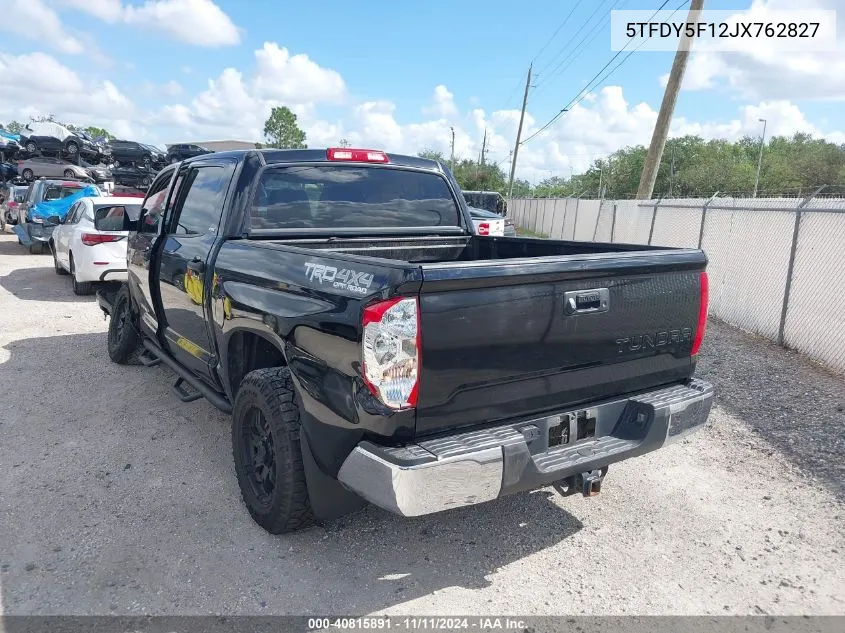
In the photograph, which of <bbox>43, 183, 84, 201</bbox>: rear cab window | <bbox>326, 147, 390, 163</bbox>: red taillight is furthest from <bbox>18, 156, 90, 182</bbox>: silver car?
<bbox>326, 147, 390, 163</bbox>: red taillight

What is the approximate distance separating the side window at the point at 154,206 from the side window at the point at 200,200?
374mm

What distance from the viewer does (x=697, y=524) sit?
356 cm

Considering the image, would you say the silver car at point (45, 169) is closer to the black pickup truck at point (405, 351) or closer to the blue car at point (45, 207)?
the blue car at point (45, 207)

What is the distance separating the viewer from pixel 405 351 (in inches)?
96.8

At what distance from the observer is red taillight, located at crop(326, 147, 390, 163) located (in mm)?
4266

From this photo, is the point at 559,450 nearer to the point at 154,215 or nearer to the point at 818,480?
the point at 818,480

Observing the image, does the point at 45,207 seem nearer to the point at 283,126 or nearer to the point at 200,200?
the point at 200,200

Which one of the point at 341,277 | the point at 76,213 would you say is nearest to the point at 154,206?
the point at 341,277

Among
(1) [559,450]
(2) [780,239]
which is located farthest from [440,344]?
(2) [780,239]

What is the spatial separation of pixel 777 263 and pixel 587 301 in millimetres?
6125

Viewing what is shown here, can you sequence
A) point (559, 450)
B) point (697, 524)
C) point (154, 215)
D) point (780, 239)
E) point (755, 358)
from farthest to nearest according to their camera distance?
point (780, 239) → point (755, 358) → point (154, 215) → point (697, 524) → point (559, 450)

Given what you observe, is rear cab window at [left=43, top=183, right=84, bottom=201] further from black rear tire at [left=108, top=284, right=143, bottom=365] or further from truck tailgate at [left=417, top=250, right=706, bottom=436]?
truck tailgate at [left=417, top=250, right=706, bottom=436]

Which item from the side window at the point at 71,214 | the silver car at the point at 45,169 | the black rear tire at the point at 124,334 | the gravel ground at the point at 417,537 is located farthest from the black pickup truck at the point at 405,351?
the silver car at the point at 45,169

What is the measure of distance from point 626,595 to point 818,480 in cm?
204
